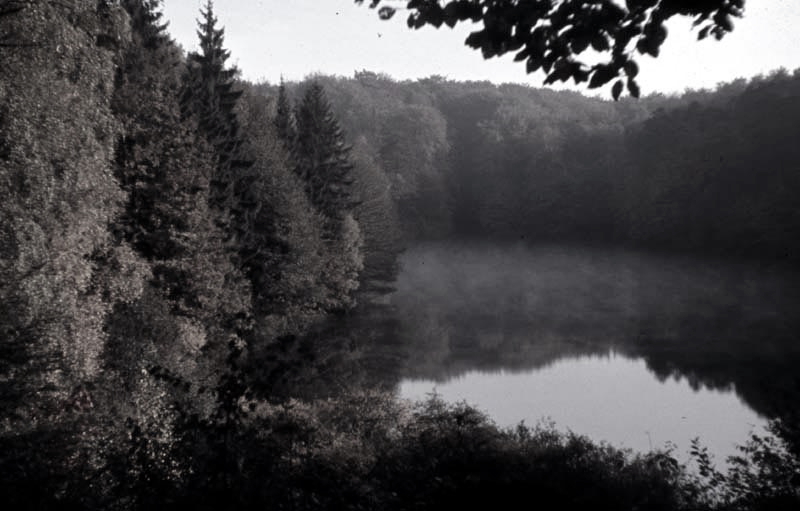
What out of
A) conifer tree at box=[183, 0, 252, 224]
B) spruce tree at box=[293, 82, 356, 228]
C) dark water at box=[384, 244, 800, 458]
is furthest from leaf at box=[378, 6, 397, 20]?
spruce tree at box=[293, 82, 356, 228]

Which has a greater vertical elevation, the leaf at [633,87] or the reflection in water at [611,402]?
the leaf at [633,87]

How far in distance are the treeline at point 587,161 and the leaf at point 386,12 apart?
6377 centimetres

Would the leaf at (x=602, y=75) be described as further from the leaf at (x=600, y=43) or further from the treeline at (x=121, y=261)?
the treeline at (x=121, y=261)

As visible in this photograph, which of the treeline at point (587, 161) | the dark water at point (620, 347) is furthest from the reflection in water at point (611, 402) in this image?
the treeline at point (587, 161)

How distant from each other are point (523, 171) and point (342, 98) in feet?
116

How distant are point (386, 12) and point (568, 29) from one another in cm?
164

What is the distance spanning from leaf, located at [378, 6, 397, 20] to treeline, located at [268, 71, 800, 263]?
209ft

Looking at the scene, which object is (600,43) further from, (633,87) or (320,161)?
(320,161)

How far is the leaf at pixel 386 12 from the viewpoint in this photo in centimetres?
552

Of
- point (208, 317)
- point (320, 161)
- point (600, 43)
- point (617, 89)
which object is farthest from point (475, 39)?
point (320, 161)

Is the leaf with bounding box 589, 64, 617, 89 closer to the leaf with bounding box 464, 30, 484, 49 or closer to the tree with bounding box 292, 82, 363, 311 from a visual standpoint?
the leaf with bounding box 464, 30, 484, 49

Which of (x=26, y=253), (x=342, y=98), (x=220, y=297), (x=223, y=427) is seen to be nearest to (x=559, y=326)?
(x=220, y=297)

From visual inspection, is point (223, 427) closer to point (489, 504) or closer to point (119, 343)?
point (489, 504)

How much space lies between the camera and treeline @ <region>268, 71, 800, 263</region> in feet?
217
